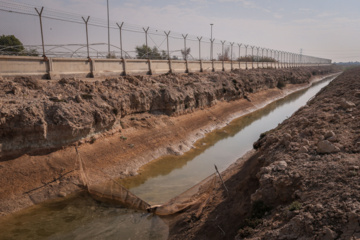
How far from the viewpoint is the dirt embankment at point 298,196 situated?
Answer: 6.31 m

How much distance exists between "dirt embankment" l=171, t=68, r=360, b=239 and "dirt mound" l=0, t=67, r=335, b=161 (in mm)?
9595

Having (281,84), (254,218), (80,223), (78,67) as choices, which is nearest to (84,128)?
(78,67)

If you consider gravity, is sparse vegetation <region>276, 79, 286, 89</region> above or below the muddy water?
above

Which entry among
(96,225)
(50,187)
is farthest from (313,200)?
(50,187)

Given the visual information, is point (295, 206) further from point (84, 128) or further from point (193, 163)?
point (84, 128)

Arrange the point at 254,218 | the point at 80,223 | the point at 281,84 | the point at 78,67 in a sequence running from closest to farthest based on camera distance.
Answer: the point at 254,218
the point at 80,223
the point at 78,67
the point at 281,84

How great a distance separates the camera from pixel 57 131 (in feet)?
52.0

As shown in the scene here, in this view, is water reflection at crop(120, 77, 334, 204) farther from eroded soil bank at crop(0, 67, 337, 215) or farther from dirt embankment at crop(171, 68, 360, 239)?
dirt embankment at crop(171, 68, 360, 239)

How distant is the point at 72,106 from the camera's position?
56.5 feet

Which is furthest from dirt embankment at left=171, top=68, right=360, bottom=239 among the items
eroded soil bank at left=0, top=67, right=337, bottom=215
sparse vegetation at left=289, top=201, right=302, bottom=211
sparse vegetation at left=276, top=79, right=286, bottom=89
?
sparse vegetation at left=276, top=79, right=286, bottom=89

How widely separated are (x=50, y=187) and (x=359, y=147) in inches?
573

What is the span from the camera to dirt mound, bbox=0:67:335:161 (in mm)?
14453

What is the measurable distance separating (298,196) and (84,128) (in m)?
13.9

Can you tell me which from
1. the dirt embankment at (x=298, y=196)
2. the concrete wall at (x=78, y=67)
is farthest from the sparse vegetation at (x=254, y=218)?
the concrete wall at (x=78, y=67)
